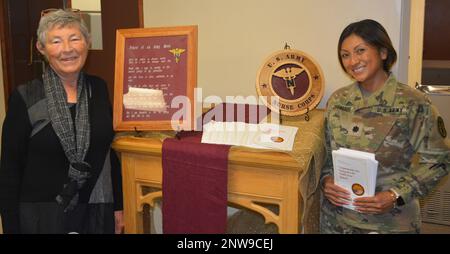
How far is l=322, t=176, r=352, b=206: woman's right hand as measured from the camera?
1.48 metres

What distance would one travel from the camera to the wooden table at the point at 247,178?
146cm

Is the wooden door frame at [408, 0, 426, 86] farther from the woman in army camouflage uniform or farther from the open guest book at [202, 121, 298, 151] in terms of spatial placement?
the open guest book at [202, 121, 298, 151]

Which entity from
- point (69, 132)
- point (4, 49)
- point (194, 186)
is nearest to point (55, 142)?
point (69, 132)

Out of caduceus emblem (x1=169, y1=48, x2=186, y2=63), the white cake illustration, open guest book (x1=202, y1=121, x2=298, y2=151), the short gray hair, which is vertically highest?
the short gray hair

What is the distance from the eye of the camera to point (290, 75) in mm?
A: 1831

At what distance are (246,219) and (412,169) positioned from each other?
34.6 inches

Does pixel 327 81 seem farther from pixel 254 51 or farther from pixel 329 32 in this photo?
pixel 254 51

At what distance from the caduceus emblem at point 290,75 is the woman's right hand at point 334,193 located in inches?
17.8

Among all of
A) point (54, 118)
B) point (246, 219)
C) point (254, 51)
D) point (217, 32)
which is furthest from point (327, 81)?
point (54, 118)

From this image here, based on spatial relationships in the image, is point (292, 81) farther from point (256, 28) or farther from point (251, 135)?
point (256, 28)

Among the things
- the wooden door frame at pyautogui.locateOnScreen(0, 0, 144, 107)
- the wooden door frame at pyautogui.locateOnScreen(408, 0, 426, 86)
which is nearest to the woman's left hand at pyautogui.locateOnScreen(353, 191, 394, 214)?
the wooden door frame at pyautogui.locateOnScreen(408, 0, 426, 86)

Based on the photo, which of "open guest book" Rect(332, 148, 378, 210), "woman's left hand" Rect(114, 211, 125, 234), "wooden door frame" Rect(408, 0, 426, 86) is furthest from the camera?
Answer: "wooden door frame" Rect(408, 0, 426, 86)

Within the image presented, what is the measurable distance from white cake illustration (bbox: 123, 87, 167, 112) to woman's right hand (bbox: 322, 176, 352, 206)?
0.68 m

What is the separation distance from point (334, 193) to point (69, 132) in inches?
38.0
